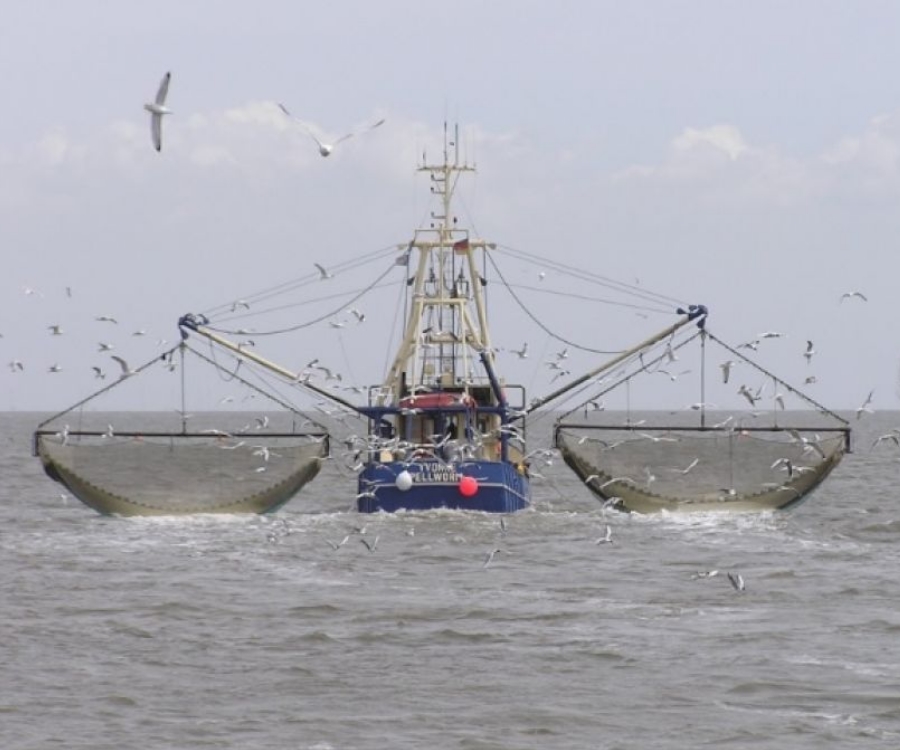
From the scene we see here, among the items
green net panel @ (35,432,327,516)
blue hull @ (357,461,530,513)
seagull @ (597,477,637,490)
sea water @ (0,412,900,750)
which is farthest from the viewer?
seagull @ (597,477,637,490)

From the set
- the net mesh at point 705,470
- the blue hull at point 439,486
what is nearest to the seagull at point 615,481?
the net mesh at point 705,470

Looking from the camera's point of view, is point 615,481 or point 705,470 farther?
point 705,470

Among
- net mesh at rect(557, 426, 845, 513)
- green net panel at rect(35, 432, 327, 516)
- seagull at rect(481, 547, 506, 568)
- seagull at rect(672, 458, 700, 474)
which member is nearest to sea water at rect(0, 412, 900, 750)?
seagull at rect(481, 547, 506, 568)

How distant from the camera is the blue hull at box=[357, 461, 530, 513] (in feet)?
163

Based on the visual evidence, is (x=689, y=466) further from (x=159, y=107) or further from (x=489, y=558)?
(x=159, y=107)

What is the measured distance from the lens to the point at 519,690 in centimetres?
2595

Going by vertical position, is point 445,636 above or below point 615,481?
below

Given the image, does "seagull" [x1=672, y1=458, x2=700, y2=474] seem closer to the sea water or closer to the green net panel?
the sea water

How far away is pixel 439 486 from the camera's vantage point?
49625 millimetres

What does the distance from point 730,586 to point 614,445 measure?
586 inches

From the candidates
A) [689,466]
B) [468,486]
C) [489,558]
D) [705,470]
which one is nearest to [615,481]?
[689,466]

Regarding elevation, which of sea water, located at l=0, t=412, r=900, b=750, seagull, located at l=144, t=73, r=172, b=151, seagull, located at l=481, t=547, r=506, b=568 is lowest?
sea water, located at l=0, t=412, r=900, b=750

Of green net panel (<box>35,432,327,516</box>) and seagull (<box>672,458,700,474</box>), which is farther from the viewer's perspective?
seagull (<box>672,458,700,474</box>)

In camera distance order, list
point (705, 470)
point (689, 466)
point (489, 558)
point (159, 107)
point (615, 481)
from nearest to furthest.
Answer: point (159, 107), point (489, 558), point (615, 481), point (689, 466), point (705, 470)
